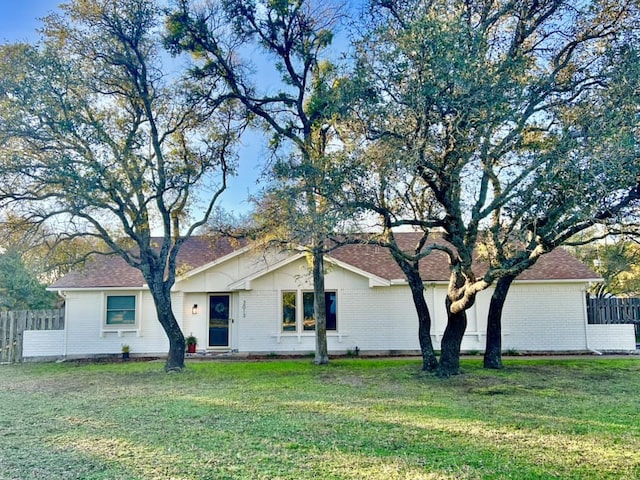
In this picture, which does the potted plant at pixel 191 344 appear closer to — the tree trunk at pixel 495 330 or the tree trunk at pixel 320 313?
the tree trunk at pixel 320 313

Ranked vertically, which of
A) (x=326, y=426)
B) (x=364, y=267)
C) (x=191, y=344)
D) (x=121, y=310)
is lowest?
(x=326, y=426)

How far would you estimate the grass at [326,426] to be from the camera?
5012 millimetres

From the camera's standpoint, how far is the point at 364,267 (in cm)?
1827

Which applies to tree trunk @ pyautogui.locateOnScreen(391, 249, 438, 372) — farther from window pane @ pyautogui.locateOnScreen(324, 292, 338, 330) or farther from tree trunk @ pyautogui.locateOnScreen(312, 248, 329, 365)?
window pane @ pyautogui.locateOnScreen(324, 292, 338, 330)

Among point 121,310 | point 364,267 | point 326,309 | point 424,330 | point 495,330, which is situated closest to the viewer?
point 424,330

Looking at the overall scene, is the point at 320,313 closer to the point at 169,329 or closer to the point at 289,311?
the point at 289,311

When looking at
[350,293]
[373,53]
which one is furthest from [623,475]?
[350,293]

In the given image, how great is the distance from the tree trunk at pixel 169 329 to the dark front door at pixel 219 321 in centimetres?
439

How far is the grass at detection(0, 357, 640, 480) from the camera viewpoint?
501 centimetres

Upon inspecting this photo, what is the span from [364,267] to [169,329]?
25.3 feet

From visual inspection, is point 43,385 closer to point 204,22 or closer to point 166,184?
point 166,184

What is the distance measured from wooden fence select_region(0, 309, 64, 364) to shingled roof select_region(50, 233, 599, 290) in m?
1.22

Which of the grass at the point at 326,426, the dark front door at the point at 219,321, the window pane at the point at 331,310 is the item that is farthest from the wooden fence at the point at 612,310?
the dark front door at the point at 219,321

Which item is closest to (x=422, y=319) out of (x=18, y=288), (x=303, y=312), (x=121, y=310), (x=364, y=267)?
(x=364, y=267)
